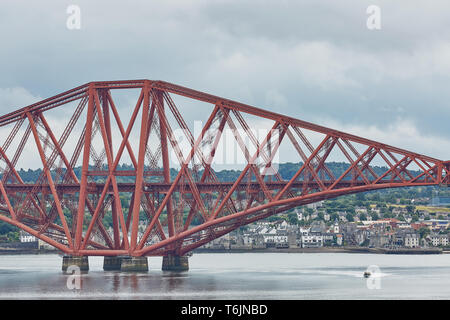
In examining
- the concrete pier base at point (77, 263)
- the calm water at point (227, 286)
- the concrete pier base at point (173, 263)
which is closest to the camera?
the calm water at point (227, 286)

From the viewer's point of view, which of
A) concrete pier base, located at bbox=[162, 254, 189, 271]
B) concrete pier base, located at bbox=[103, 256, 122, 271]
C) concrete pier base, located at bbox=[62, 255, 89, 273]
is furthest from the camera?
concrete pier base, located at bbox=[103, 256, 122, 271]

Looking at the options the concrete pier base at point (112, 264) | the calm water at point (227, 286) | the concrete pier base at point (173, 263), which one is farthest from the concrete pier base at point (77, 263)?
the concrete pier base at point (173, 263)

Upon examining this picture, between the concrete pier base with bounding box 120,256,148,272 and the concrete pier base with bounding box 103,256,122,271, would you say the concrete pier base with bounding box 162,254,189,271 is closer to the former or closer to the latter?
the concrete pier base with bounding box 103,256,122,271

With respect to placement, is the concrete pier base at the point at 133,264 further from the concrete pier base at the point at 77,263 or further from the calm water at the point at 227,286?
the concrete pier base at the point at 77,263

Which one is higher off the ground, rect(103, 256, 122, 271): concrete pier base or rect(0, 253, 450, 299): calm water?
rect(103, 256, 122, 271): concrete pier base

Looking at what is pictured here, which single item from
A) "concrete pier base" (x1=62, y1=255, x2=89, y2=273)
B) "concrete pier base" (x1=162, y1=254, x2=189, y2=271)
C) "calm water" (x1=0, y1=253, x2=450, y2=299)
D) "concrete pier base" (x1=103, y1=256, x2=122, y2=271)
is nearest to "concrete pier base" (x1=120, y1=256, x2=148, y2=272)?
"calm water" (x1=0, y1=253, x2=450, y2=299)

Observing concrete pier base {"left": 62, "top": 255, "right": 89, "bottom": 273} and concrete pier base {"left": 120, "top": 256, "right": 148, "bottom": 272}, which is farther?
concrete pier base {"left": 62, "top": 255, "right": 89, "bottom": 273}

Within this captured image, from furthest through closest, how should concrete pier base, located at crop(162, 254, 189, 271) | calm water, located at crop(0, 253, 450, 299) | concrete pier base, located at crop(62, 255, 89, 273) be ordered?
concrete pier base, located at crop(162, 254, 189, 271) → concrete pier base, located at crop(62, 255, 89, 273) → calm water, located at crop(0, 253, 450, 299)

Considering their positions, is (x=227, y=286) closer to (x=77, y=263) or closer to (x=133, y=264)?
(x=133, y=264)

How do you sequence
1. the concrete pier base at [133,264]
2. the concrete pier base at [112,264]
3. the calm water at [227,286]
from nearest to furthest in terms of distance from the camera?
the calm water at [227,286] → the concrete pier base at [133,264] → the concrete pier base at [112,264]

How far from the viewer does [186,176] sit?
10900 centimetres
